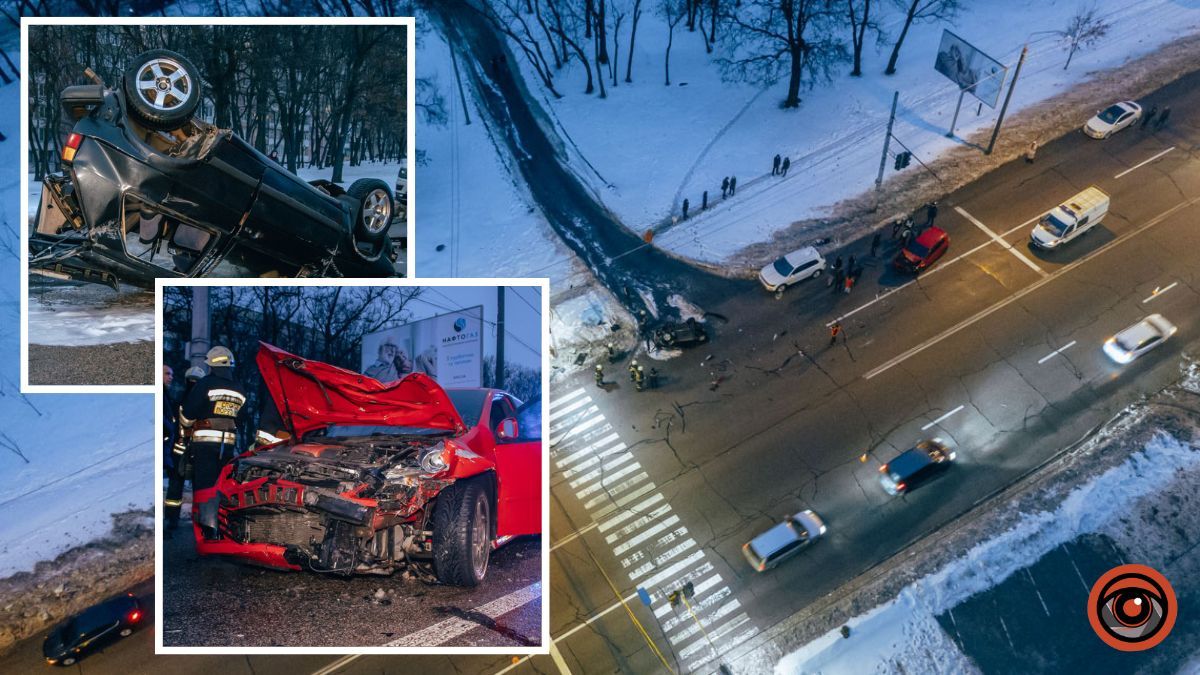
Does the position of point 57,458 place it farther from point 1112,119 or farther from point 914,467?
point 1112,119

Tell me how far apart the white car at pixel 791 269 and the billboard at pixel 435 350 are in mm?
20389

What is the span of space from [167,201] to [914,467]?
22535 millimetres

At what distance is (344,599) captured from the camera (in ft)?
57.5

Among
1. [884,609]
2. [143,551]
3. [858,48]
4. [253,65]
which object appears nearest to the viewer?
[253,65]

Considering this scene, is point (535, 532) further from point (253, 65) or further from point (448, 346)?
point (253, 65)

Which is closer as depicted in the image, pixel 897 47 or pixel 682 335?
pixel 682 335

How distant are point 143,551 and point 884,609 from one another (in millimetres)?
22401

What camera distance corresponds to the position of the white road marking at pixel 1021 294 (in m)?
32.8

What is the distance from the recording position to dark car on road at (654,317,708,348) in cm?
3372

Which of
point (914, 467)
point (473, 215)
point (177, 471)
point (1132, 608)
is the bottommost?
point (1132, 608)

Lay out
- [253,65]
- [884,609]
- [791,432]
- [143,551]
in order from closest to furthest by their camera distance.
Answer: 1. [253,65]
2. [884,609]
3. [143,551]
4. [791,432]

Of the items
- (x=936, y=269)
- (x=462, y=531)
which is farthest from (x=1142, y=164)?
(x=462, y=531)

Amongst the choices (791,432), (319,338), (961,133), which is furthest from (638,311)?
(319,338)

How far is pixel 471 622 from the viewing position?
17.0 m
